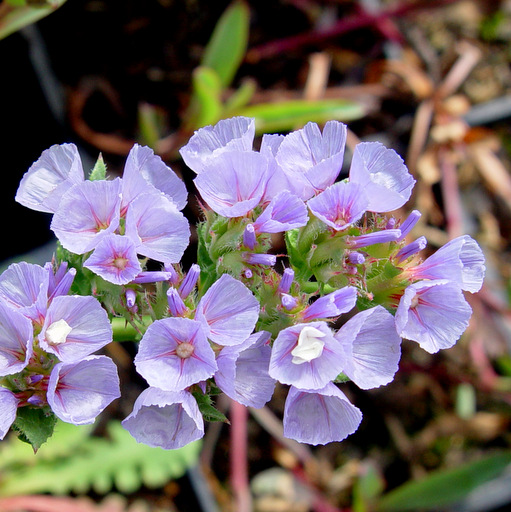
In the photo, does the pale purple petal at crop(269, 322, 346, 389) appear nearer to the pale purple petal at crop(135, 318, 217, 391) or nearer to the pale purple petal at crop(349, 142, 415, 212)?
the pale purple petal at crop(135, 318, 217, 391)

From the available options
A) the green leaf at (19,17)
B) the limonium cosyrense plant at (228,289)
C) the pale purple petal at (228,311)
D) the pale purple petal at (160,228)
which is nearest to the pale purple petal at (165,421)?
the limonium cosyrense plant at (228,289)

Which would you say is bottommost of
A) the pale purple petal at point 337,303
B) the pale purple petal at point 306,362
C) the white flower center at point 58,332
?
the pale purple petal at point 306,362

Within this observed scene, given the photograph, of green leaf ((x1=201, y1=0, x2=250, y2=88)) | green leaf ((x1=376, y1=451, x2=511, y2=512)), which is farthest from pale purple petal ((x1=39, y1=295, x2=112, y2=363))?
green leaf ((x1=376, y1=451, x2=511, y2=512))

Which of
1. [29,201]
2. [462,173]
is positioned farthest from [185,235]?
[462,173]

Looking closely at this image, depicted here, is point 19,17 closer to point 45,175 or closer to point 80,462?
point 45,175

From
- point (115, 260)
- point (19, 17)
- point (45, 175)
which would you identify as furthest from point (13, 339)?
point (19, 17)

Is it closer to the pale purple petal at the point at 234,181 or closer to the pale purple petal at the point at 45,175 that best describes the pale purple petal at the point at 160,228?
the pale purple petal at the point at 234,181

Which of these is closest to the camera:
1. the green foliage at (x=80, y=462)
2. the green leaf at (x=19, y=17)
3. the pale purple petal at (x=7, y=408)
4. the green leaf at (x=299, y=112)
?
the pale purple petal at (x=7, y=408)

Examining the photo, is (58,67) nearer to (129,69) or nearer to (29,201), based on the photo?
(129,69)
